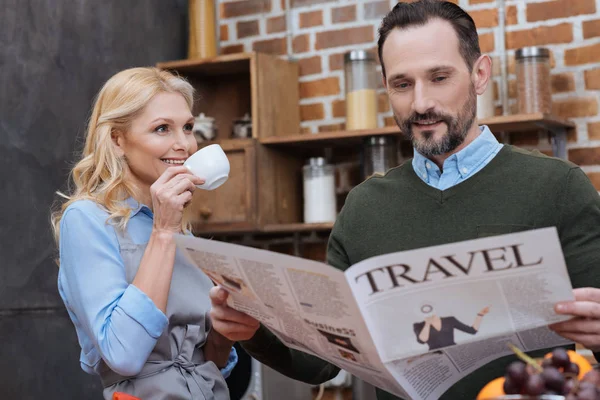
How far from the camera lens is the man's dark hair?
1352mm

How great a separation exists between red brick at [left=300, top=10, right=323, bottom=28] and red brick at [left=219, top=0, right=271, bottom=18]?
0.51 feet

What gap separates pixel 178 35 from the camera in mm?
3170

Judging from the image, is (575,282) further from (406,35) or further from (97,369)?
(97,369)

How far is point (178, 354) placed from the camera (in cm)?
151

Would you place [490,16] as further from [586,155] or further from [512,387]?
[512,387]

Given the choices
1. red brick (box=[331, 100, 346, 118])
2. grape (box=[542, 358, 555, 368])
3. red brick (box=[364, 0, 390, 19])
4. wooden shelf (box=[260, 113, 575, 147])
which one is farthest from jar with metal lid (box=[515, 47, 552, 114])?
grape (box=[542, 358, 555, 368])

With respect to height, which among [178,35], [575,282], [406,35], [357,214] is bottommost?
[575,282]

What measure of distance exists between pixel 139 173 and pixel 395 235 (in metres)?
0.60

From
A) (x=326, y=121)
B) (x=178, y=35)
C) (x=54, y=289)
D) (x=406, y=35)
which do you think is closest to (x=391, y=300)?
(x=406, y=35)

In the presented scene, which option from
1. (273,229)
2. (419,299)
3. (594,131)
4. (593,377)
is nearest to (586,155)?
(594,131)

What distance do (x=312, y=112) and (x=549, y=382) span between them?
2.32 metres

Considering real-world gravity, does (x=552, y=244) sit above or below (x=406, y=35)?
below

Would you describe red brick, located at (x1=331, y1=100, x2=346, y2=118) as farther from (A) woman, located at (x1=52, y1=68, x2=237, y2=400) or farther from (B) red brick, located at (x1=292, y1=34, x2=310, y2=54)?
(A) woman, located at (x1=52, y1=68, x2=237, y2=400)

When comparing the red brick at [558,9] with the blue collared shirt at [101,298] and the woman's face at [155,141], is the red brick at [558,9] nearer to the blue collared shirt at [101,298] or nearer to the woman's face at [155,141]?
the woman's face at [155,141]
